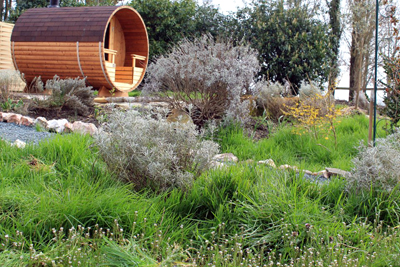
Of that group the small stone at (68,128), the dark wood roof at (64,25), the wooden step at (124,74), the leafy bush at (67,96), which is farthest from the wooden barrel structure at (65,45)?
the small stone at (68,128)

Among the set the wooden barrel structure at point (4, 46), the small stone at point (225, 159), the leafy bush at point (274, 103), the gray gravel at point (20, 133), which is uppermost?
the wooden barrel structure at point (4, 46)

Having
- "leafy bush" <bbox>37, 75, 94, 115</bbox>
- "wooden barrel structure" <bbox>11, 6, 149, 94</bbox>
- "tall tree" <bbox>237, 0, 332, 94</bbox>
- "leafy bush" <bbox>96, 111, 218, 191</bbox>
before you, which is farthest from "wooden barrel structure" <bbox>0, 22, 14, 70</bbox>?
"leafy bush" <bbox>96, 111, 218, 191</bbox>

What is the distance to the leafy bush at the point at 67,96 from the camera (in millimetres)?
6309

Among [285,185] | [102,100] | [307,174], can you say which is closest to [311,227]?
[285,185]

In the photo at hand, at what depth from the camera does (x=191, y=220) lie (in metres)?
2.57

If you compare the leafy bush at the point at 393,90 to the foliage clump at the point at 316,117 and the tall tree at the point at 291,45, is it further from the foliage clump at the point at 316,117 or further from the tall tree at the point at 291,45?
the tall tree at the point at 291,45

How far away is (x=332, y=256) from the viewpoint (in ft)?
6.64

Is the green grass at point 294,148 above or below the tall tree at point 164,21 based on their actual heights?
below

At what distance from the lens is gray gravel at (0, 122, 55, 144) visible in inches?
164

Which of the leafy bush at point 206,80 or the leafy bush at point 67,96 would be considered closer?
the leafy bush at point 206,80

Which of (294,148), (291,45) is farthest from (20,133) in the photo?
(291,45)

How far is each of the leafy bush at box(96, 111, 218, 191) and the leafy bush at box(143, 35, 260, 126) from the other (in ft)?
8.31

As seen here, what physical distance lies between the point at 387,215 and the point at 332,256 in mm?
892

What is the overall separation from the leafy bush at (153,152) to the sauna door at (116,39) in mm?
8928
